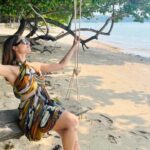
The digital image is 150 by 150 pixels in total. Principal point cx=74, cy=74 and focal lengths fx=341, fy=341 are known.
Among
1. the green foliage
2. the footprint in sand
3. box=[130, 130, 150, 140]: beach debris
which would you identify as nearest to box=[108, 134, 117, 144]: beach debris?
the footprint in sand

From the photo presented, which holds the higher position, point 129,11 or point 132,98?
point 129,11

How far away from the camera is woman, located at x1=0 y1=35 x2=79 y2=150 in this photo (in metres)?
3.24

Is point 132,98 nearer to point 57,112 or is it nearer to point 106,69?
point 106,69

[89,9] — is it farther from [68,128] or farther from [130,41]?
[130,41]

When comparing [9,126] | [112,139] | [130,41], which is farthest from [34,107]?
[130,41]

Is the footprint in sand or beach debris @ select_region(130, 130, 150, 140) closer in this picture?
beach debris @ select_region(130, 130, 150, 140)

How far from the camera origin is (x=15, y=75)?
11.0 feet

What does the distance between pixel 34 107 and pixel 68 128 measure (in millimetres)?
397

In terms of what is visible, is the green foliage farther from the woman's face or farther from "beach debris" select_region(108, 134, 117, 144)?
the woman's face

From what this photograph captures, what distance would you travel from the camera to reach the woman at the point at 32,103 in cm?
324

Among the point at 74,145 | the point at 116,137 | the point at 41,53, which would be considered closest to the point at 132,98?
the point at 116,137

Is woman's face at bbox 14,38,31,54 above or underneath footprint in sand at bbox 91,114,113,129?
above

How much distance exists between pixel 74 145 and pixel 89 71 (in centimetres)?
816

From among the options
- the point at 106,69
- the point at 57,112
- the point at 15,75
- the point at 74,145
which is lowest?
the point at 106,69
